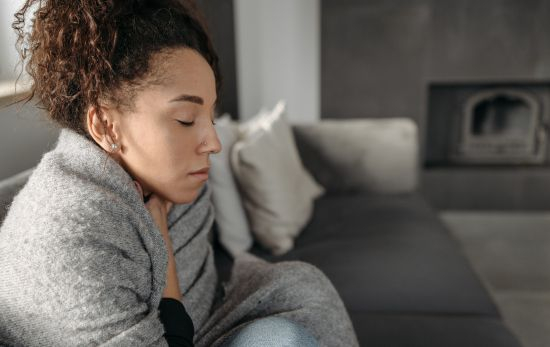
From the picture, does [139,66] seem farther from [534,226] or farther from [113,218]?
[534,226]

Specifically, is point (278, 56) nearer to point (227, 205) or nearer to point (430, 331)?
point (227, 205)

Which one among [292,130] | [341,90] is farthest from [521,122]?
[292,130]

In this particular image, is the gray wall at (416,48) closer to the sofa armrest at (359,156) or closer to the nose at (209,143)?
the sofa armrest at (359,156)

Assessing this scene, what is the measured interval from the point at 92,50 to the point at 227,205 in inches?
34.5

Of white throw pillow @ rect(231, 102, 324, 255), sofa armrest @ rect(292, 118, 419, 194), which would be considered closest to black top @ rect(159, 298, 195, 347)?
white throw pillow @ rect(231, 102, 324, 255)

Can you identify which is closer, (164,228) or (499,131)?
(164,228)

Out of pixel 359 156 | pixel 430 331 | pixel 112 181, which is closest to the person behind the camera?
pixel 112 181

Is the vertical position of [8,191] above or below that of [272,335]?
above

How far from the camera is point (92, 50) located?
0.82 m

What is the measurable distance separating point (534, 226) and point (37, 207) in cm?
286

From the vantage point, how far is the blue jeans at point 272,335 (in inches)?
34.2

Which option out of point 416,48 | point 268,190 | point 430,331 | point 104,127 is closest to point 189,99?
point 104,127

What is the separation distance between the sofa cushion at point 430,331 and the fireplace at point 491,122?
2.23m

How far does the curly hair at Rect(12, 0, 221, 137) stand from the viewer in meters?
0.83
